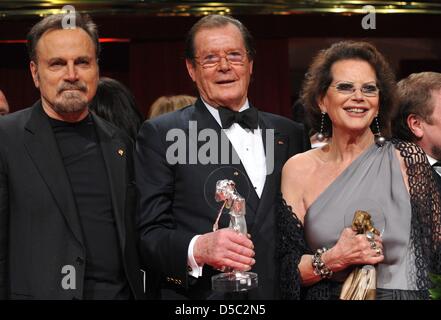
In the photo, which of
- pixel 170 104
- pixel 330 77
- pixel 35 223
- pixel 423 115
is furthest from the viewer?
pixel 170 104

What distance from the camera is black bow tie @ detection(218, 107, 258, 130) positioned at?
2711 mm

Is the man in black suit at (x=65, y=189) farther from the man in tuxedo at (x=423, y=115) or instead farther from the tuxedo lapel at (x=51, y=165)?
the man in tuxedo at (x=423, y=115)

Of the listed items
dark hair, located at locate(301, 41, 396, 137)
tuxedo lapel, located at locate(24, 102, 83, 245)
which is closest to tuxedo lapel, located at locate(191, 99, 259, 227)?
dark hair, located at locate(301, 41, 396, 137)

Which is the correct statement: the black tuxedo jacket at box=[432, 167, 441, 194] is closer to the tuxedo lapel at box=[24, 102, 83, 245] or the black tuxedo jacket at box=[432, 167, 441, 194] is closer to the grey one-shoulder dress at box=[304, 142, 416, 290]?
the grey one-shoulder dress at box=[304, 142, 416, 290]

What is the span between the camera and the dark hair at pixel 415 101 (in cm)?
296

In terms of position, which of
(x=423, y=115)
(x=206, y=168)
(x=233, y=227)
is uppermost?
(x=423, y=115)

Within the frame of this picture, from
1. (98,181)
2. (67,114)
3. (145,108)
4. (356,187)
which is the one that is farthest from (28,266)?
(145,108)

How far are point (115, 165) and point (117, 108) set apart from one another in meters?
0.70

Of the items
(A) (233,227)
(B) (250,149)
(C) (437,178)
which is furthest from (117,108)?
(C) (437,178)

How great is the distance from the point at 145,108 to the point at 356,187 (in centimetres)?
486

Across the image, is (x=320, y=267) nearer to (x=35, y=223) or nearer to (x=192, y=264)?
(x=192, y=264)

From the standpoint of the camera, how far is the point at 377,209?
8.30ft

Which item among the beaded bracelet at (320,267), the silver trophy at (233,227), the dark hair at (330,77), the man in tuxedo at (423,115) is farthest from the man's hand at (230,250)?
the man in tuxedo at (423,115)

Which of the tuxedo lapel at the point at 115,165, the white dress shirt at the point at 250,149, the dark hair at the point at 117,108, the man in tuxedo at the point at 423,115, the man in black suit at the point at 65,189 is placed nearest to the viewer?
the man in black suit at the point at 65,189
